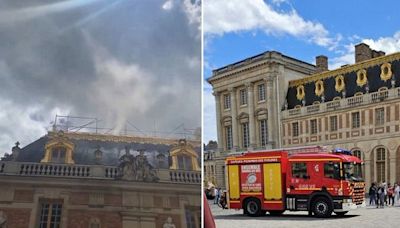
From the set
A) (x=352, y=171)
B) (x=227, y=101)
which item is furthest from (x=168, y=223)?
(x=227, y=101)

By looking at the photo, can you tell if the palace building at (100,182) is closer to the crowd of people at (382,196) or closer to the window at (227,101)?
the crowd of people at (382,196)

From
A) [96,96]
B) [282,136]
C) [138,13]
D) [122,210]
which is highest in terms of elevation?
[282,136]

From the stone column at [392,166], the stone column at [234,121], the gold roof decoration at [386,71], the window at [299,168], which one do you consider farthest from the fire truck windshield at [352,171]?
the stone column at [234,121]

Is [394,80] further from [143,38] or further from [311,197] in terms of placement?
[143,38]

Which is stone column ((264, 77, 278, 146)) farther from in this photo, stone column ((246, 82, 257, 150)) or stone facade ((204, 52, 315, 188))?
stone column ((246, 82, 257, 150))

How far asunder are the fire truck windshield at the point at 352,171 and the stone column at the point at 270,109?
26.9m

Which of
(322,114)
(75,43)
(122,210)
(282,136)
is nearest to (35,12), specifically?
(75,43)

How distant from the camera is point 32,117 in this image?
132 cm

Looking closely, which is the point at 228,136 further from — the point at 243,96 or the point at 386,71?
the point at 386,71

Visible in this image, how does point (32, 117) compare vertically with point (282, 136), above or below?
below

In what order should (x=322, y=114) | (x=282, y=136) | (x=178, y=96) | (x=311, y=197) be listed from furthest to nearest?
(x=282, y=136), (x=322, y=114), (x=311, y=197), (x=178, y=96)

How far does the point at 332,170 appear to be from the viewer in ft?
55.0

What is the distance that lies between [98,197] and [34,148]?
227 mm

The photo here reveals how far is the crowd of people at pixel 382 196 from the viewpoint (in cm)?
2322
